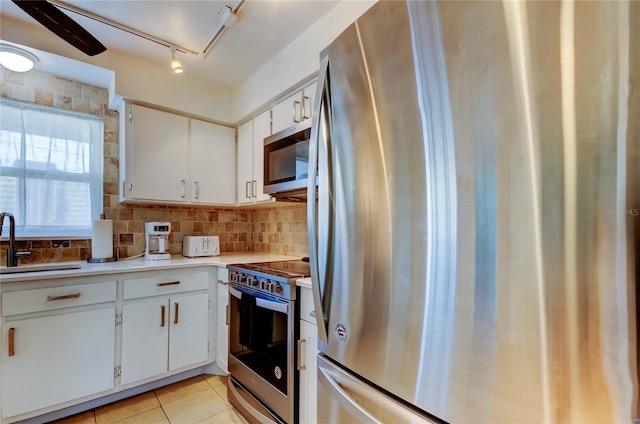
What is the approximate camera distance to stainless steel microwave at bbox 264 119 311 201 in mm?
1636

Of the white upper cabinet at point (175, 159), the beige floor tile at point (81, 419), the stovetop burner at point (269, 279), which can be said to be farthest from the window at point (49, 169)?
the stovetop burner at point (269, 279)

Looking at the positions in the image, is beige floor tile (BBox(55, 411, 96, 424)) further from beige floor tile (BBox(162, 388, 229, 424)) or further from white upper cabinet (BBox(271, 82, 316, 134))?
white upper cabinet (BBox(271, 82, 316, 134))

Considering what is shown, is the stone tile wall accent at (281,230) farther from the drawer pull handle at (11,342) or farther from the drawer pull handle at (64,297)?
the drawer pull handle at (11,342)

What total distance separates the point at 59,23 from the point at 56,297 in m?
1.45

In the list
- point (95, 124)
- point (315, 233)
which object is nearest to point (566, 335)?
point (315, 233)

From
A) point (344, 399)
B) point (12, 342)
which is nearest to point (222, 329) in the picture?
point (12, 342)

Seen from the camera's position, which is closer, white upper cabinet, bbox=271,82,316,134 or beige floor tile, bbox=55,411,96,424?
beige floor tile, bbox=55,411,96,424

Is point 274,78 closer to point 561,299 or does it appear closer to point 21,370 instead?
point 561,299

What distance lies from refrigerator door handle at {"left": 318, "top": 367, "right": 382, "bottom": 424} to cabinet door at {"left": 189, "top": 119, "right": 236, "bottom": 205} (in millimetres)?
1975

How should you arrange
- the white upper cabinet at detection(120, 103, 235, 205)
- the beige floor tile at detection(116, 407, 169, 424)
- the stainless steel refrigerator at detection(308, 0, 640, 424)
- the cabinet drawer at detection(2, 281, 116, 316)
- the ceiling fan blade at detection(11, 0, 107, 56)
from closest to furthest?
1. the stainless steel refrigerator at detection(308, 0, 640, 424)
2. the ceiling fan blade at detection(11, 0, 107, 56)
3. the cabinet drawer at detection(2, 281, 116, 316)
4. the beige floor tile at detection(116, 407, 169, 424)
5. the white upper cabinet at detection(120, 103, 235, 205)

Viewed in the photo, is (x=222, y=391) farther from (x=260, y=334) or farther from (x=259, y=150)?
(x=259, y=150)

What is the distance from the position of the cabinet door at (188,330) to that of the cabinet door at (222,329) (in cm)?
8

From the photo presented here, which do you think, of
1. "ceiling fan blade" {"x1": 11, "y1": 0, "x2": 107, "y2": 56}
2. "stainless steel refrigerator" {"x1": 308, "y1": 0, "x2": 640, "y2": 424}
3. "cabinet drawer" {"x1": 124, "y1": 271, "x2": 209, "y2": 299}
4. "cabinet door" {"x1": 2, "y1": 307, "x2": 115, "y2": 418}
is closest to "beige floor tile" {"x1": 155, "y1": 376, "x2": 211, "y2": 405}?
"cabinet door" {"x1": 2, "y1": 307, "x2": 115, "y2": 418}

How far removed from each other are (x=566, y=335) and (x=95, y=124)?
3.12 metres
